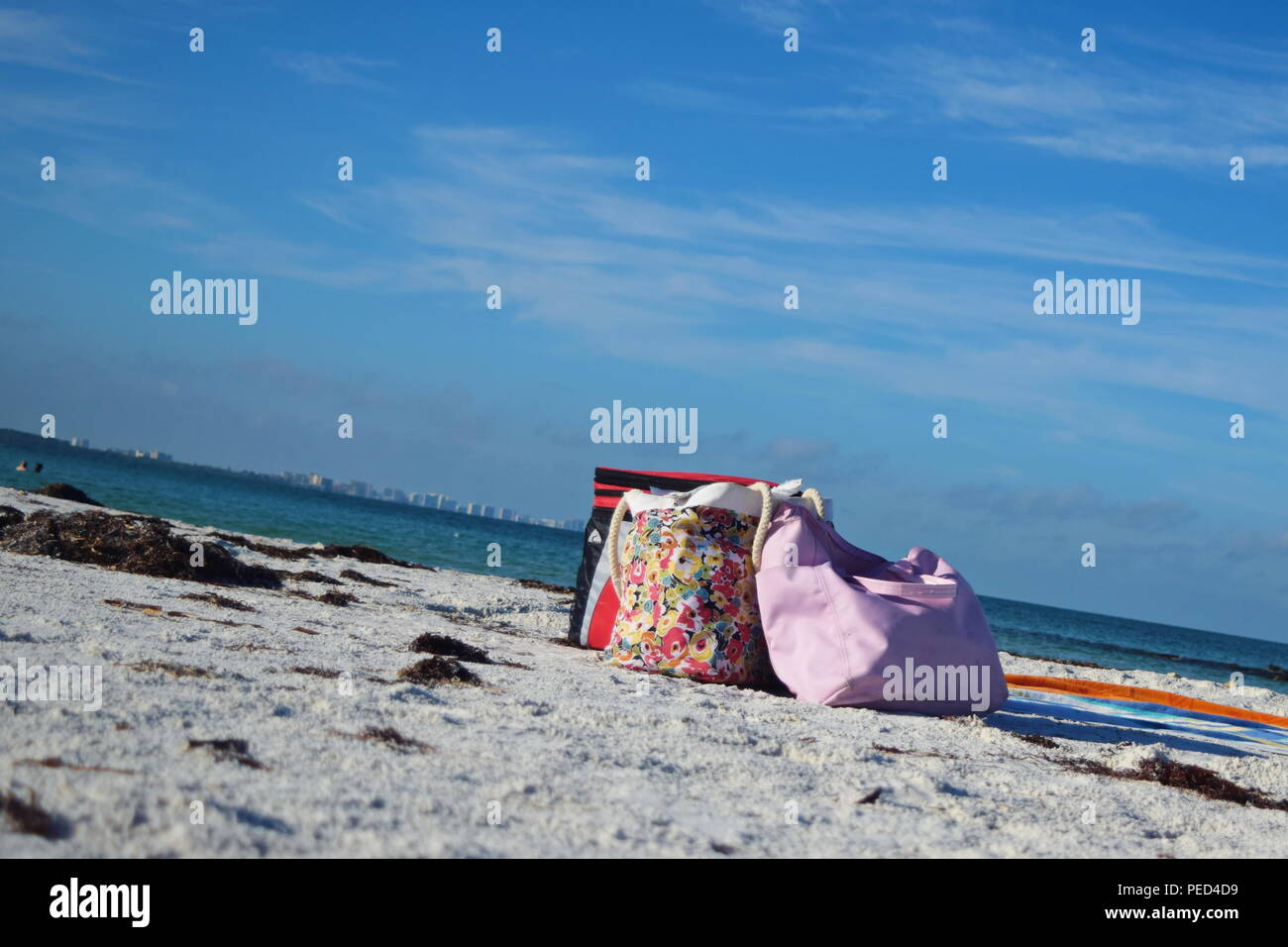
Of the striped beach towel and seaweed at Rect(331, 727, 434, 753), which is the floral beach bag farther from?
seaweed at Rect(331, 727, 434, 753)

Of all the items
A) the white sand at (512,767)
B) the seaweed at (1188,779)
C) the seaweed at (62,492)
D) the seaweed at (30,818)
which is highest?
the seaweed at (62,492)

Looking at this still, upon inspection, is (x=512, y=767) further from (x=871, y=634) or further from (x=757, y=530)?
(x=757, y=530)

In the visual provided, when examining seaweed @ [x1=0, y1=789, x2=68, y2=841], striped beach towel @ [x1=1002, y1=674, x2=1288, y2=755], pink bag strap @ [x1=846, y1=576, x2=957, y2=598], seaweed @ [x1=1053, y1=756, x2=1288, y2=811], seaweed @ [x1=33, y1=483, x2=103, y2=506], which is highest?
seaweed @ [x1=33, y1=483, x2=103, y2=506]

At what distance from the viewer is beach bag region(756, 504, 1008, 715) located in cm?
491

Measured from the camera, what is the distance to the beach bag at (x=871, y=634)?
4910 mm

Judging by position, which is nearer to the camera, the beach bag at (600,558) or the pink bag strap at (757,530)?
the pink bag strap at (757,530)

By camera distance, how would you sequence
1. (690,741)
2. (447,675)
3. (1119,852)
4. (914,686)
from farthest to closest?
(914,686) → (447,675) → (690,741) → (1119,852)

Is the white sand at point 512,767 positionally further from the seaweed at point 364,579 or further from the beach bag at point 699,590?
the seaweed at point 364,579

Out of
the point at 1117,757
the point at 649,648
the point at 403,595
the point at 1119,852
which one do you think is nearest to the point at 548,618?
the point at 403,595

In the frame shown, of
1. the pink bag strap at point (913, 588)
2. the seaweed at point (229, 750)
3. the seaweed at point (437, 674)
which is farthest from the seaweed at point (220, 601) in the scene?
the pink bag strap at point (913, 588)

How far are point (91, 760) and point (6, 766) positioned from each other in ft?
0.58

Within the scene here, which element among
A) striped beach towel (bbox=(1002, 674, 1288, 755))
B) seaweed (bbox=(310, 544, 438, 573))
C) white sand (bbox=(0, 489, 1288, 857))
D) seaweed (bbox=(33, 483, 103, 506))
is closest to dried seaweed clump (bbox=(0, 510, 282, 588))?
white sand (bbox=(0, 489, 1288, 857))

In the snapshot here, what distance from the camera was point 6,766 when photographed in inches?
87.0
